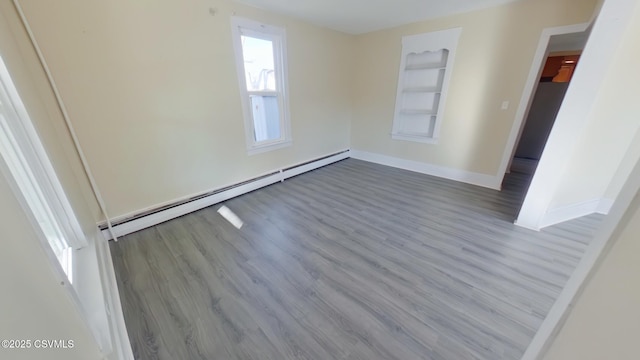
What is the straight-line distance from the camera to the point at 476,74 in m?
3.30

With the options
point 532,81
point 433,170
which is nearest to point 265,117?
point 433,170

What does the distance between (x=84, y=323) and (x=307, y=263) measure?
4.52ft

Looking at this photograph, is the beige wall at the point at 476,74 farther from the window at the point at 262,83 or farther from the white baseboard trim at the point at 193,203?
the white baseboard trim at the point at 193,203

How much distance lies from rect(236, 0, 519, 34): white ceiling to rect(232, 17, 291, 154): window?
33cm

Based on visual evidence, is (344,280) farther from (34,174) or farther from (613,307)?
(34,174)

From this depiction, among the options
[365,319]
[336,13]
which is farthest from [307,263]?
[336,13]

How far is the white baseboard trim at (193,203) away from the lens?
229cm

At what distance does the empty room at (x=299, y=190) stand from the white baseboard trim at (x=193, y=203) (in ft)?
0.09

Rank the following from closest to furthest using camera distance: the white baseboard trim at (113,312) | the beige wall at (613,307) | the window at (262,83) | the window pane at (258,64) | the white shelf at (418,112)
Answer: the beige wall at (613,307) → the white baseboard trim at (113,312) → the window at (262,83) → the window pane at (258,64) → the white shelf at (418,112)

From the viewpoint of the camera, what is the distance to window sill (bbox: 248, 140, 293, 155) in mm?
3303

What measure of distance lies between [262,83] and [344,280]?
2.91m

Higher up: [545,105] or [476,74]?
[476,74]

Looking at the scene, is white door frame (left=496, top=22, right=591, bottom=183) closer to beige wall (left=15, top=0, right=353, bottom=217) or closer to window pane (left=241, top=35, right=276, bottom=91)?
beige wall (left=15, top=0, right=353, bottom=217)

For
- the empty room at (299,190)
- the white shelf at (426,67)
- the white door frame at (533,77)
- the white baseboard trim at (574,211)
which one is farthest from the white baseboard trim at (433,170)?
the white shelf at (426,67)
